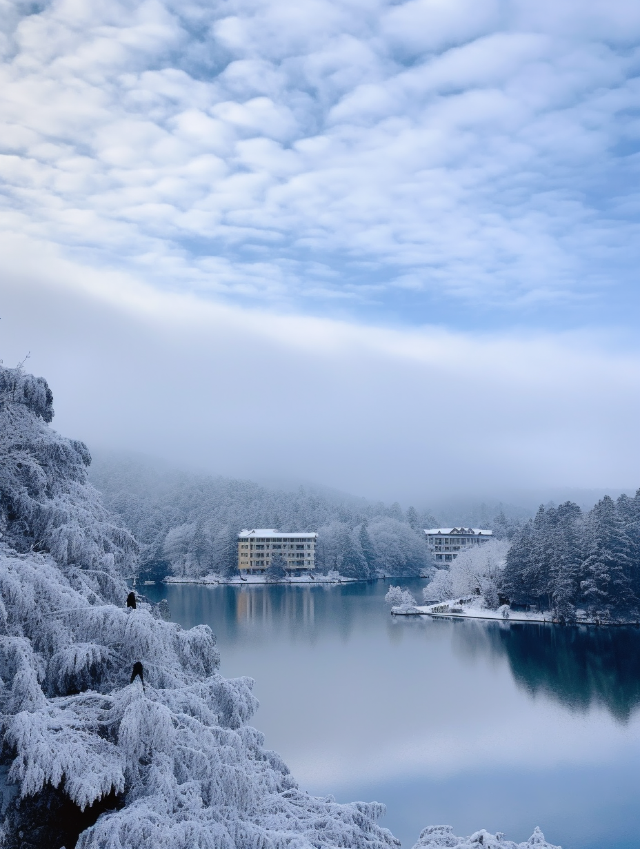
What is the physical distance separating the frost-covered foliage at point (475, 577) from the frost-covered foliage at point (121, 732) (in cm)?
4077

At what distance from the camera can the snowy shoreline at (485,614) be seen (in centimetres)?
4328

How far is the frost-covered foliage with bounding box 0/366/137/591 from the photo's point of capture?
434 inches

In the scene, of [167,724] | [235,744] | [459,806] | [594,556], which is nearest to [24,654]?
[167,724]

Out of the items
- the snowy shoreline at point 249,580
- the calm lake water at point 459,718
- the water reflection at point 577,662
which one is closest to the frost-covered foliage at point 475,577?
the water reflection at point 577,662

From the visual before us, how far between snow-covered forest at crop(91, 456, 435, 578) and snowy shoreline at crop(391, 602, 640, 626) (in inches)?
1154

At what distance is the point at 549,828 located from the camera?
14961 mm

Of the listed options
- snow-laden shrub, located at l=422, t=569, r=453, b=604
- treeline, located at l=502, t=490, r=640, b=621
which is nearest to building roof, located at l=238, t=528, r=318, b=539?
snow-laden shrub, located at l=422, t=569, r=453, b=604

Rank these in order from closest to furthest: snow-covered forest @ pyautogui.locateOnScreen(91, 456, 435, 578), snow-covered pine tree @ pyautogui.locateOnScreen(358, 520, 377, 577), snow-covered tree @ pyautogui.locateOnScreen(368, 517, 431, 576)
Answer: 1. snow-covered forest @ pyautogui.locateOnScreen(91, 456, 435, 578)
2. snow-covered pine tree @ pyautogui.locateOnScreen(358, 520, 377, 577)
3. snow-covered tree @ pyautogui.locateOnScreen(368, 517, 431, 576)

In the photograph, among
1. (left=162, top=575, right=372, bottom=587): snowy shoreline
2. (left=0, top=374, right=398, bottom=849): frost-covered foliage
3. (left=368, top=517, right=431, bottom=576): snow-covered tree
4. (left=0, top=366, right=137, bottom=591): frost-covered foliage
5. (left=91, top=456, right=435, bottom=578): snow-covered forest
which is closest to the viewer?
(left=0, top=374, right=398, bottom=849): frost-covered foliage

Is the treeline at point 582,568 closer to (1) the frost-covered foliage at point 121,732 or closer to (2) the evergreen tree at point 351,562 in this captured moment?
(2) the evergreen tree at point 351,562

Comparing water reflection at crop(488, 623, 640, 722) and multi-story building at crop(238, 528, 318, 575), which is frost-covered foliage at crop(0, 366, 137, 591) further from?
multi-story building at crop(238, 528, 318, 575)

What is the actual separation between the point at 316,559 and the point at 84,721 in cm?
7467

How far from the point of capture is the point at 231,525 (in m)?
80.5

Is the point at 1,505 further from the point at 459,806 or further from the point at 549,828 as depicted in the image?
the point at 549,828
